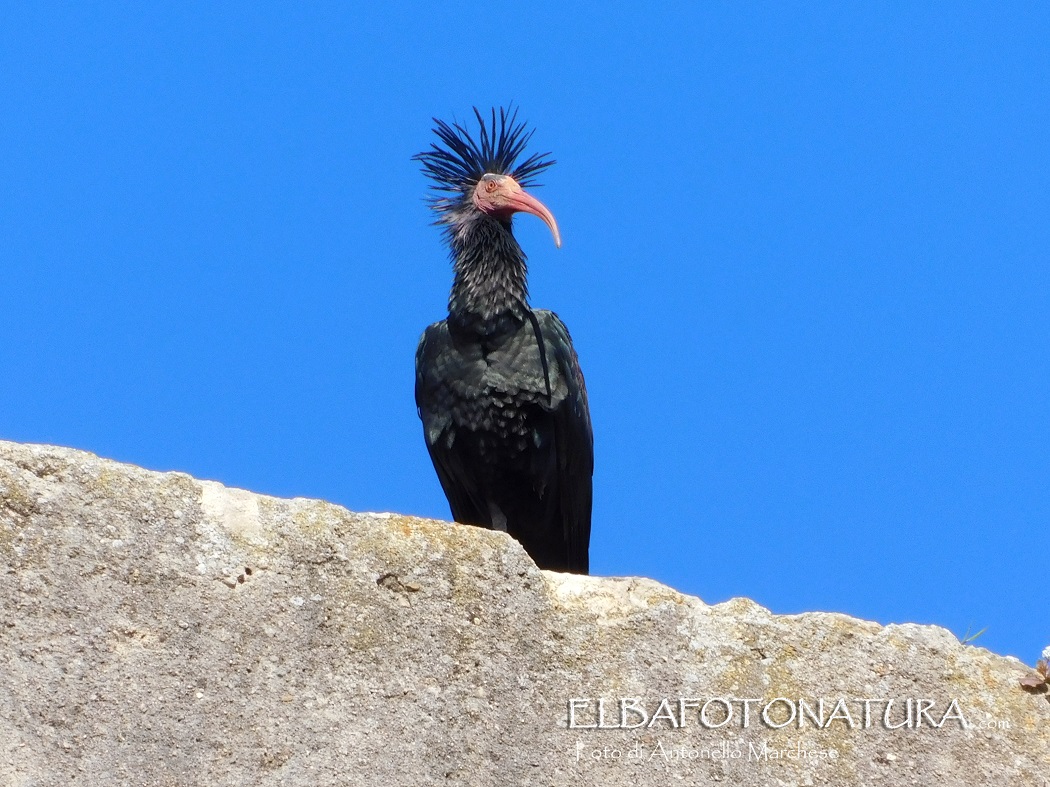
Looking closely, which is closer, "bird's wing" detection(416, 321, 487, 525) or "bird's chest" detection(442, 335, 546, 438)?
"bird's chest" detection(442, 335, 546, 438)

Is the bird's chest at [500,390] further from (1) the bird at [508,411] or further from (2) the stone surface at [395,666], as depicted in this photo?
(2) the stone surface at [395,666]

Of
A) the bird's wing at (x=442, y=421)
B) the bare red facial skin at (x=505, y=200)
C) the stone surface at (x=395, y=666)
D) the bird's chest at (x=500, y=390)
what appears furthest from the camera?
the bare red facial skin at (x=505, y=200)

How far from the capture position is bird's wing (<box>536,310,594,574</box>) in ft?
24.4

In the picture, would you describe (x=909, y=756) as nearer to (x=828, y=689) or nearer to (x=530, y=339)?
(x=828, y=689)

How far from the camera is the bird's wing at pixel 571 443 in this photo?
743cm

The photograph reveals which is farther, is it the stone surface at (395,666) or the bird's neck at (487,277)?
the bird's neck at (487,277)

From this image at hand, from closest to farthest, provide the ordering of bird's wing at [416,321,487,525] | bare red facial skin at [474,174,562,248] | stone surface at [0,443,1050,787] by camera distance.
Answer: stone surface at [0,443,1050,787]
bird's wing at [416,321,487,525]
bare red facial skin at [474,174,562,248]

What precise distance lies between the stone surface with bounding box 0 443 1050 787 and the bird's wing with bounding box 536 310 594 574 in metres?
2.64

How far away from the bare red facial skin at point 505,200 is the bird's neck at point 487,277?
7 cm

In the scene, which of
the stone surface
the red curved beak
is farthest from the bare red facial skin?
the stone surface

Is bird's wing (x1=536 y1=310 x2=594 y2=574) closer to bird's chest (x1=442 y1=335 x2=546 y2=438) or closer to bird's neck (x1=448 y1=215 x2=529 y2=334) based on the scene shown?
bird's chest (x1=442 y1=335 x2=546 y2=438)

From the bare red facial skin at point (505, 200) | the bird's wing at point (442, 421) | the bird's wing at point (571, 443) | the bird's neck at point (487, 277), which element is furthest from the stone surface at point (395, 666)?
the bare red facial skin at point (505, 200)

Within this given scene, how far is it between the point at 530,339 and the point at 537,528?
105 centimetres

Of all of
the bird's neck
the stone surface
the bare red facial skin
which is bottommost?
the stone surface
